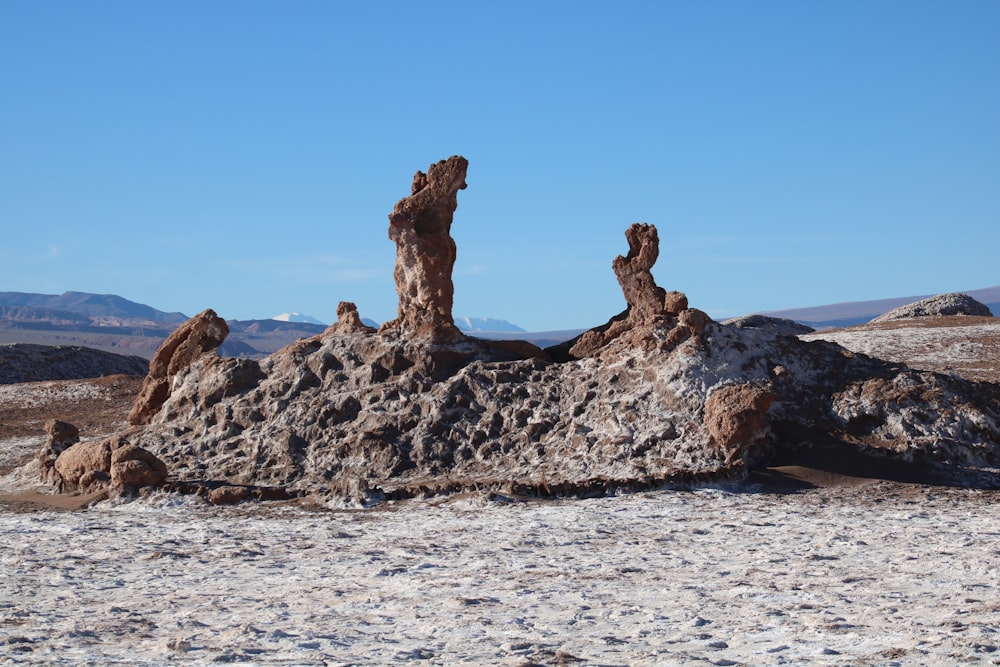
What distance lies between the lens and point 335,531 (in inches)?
440

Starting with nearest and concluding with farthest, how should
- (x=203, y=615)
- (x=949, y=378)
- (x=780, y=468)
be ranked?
(x=203, y=615) < (x=780, y=468) < (x=949, y=378)

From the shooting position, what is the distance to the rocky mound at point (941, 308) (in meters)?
37.0

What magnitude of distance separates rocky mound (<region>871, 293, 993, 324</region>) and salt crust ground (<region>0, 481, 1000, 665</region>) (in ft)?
87.5

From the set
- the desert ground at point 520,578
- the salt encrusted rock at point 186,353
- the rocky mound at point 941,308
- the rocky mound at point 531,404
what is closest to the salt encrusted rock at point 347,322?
the rocky mound at point 531,404

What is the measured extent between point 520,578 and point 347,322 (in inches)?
305

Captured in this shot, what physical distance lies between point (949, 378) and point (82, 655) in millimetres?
10928

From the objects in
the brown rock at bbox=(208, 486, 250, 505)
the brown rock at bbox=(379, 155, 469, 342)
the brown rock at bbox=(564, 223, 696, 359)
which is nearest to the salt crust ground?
the brown rock at bbox=(208, 486, 250, 505)

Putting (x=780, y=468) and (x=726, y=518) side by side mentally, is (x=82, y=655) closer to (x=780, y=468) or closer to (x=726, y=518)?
(x=726, y=518)

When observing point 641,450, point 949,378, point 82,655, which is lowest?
point 82,655

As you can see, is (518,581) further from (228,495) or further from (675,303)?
(675,303)

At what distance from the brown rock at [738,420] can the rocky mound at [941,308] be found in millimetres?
25304

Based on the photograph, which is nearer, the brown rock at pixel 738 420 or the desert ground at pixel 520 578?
the desert ground at pixel 520 578

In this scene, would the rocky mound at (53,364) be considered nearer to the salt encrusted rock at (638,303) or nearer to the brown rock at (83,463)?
the brown rock at (83,463)

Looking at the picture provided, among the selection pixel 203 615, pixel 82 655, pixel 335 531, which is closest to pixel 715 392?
pixel 335 531
